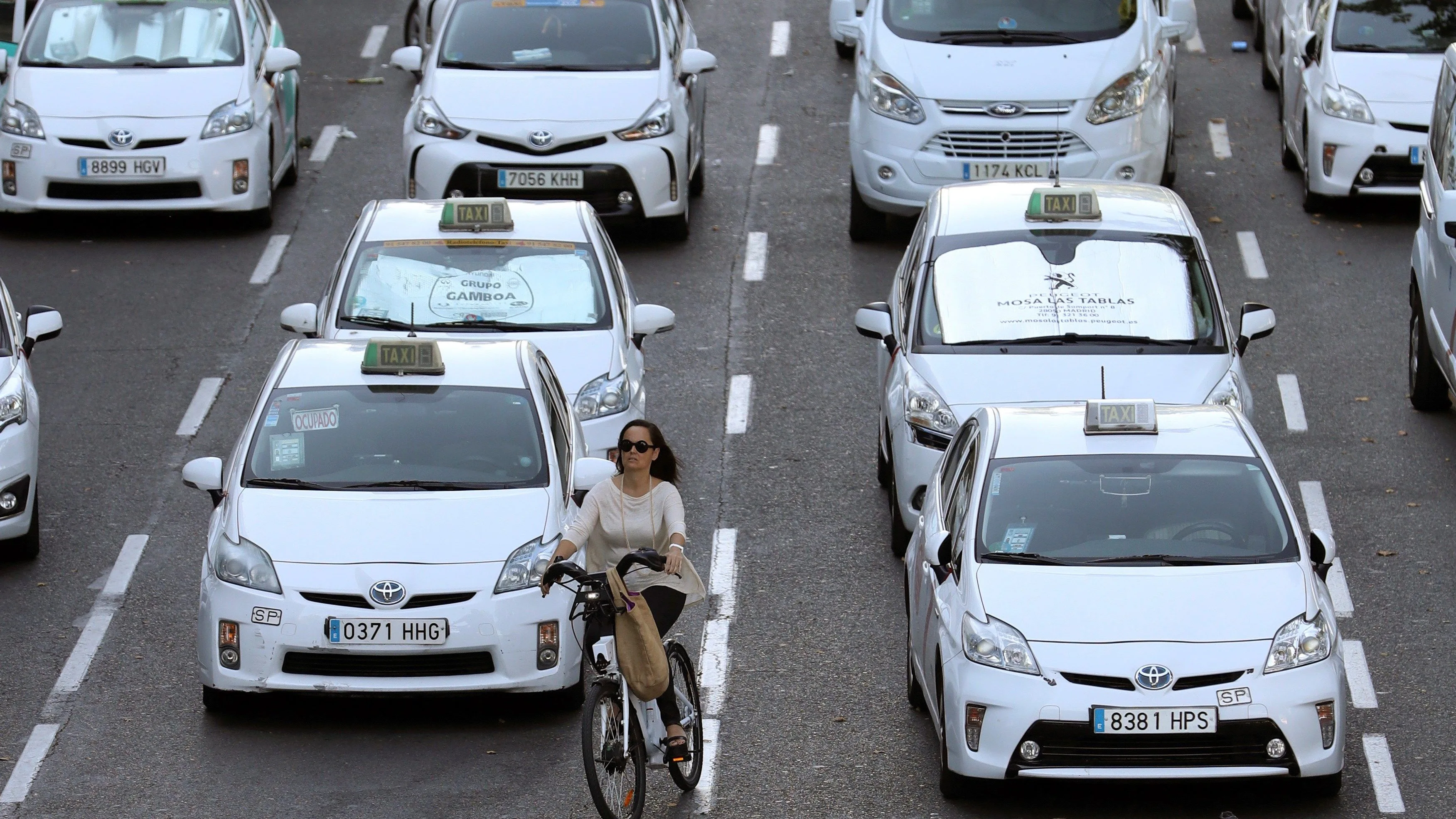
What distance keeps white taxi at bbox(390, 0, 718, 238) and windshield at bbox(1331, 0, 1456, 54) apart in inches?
207

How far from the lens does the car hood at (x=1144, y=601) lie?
984cm

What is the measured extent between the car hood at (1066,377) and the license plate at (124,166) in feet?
27.4

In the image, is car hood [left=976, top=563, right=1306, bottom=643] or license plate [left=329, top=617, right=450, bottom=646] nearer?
car hood [left=976, top=563, right=1306, bottom=643]

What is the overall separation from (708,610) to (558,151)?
6.95 metres

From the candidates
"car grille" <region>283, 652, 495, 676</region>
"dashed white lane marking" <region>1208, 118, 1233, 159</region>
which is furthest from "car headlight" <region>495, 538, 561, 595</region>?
"dashed white lane marking" <region>1208, 118, 1233, 159</region>

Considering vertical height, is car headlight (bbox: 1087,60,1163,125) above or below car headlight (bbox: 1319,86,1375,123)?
above

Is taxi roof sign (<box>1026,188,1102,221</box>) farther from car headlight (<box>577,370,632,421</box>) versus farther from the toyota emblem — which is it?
the toyota emblem

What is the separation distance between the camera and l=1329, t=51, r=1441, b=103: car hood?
19.8 metres

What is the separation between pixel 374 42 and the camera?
2653 cm

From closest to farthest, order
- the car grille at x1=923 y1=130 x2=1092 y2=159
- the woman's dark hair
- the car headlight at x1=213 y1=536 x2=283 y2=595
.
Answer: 1. the woman's dark hair
2. the car headlight at x1=213 y1=536 x2=283 y2=595
3. the car grille at x1=923 y1=130 x2=1092 y2=159

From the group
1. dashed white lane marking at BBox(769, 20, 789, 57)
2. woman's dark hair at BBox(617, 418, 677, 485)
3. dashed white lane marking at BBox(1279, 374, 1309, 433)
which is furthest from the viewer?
dashed white lane marking at BBox(769, 20, 789, 57)

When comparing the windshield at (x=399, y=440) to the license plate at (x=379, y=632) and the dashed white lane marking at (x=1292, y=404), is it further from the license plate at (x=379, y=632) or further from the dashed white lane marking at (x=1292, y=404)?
the dashed white lane marking at (x=1292, y=404)

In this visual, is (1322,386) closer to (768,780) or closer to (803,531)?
(803,531)

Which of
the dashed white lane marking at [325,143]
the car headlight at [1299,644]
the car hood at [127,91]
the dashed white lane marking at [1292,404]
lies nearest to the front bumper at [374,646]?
the car headlight at [1299,644]
